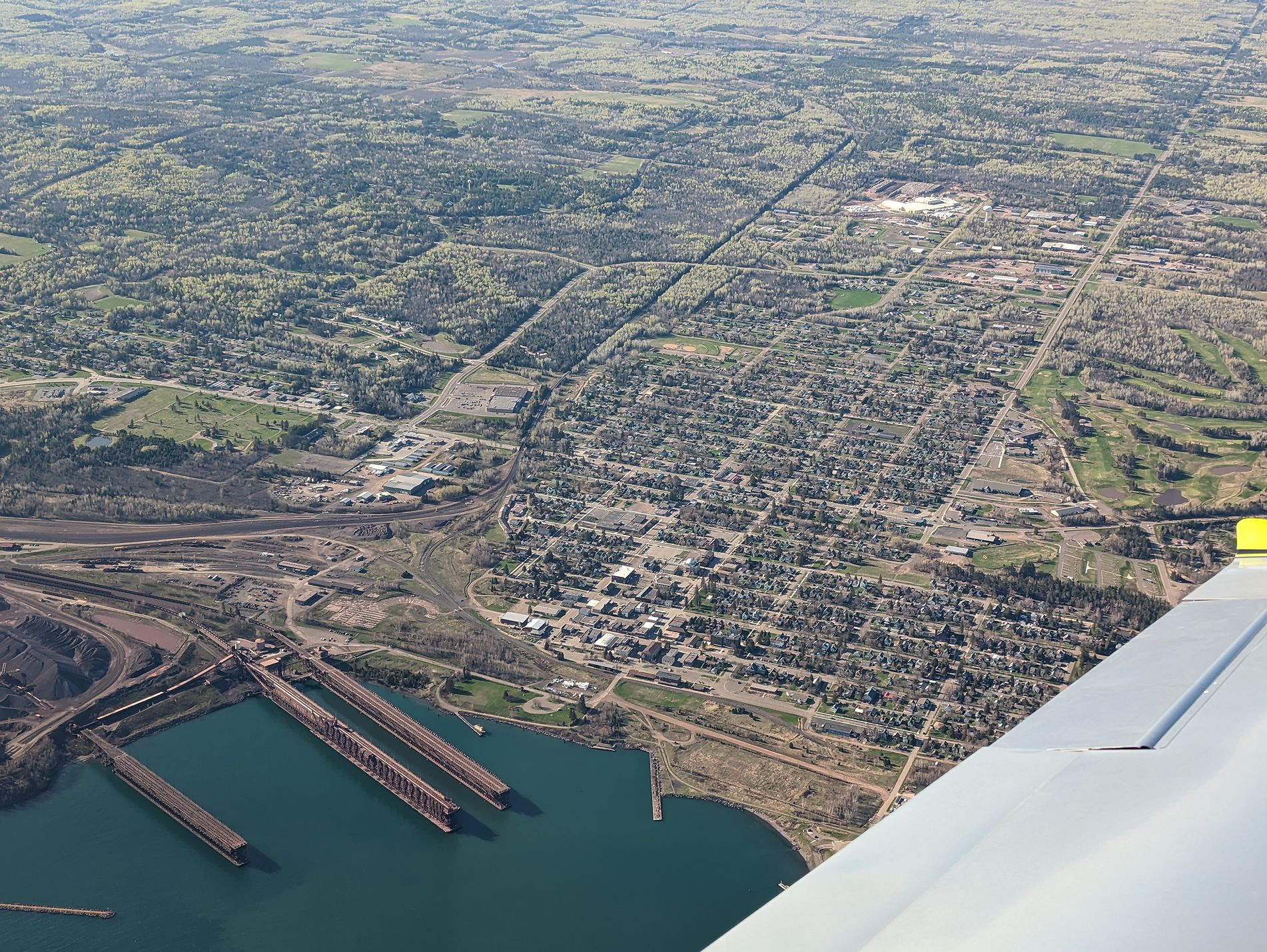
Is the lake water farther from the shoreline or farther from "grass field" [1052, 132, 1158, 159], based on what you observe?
"grass field" [1052, 132, 1158, 159]

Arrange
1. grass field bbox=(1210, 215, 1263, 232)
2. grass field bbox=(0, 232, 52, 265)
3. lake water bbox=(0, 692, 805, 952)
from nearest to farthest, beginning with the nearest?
lake water bbox=(0, 692, 805, 952), grass field bbox=(0, 232, 52, 265), grass field bbox=(1210, 215, 1263, 232)

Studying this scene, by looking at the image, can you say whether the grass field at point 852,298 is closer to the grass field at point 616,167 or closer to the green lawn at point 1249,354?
the green lawn at point 1249,354

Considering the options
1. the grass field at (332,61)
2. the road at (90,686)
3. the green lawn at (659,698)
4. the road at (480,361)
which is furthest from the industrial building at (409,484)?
the grass field at (332,61)

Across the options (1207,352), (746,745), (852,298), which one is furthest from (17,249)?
(1207,352)

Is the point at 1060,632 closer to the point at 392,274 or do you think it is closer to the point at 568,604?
the point at 568,604

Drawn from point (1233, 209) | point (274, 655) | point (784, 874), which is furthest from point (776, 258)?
point (784, 874)

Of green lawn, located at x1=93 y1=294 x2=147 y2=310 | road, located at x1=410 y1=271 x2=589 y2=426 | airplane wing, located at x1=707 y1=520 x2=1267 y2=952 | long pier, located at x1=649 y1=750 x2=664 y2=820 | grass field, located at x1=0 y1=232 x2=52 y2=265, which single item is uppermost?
airplane wing, located at x1=707 y1=520 x2=1267 y2=952

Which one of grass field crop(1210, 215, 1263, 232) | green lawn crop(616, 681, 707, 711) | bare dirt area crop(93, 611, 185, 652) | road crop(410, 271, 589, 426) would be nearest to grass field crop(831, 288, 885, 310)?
road crop(410, 271, 589, 426)
